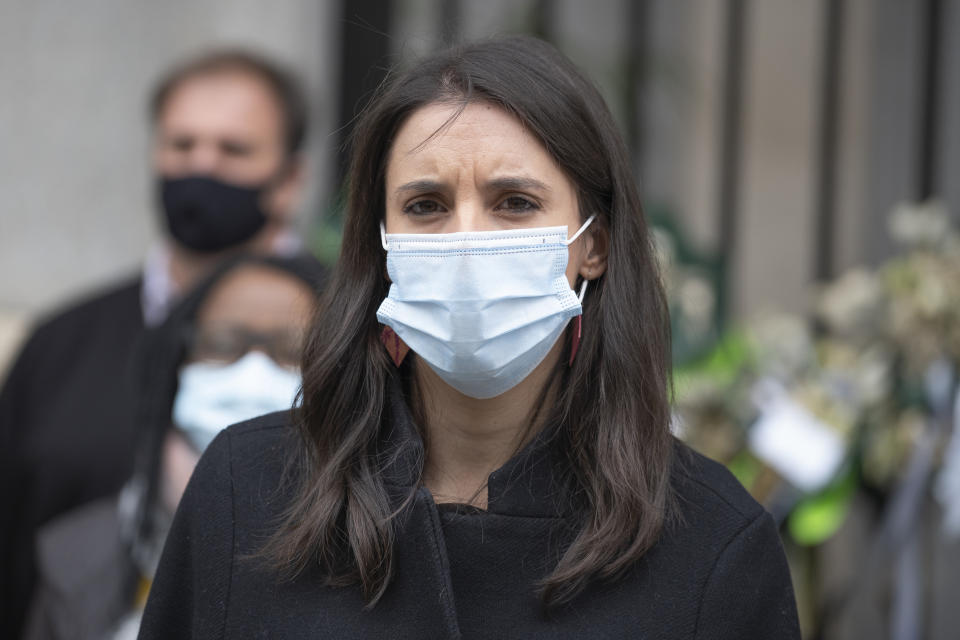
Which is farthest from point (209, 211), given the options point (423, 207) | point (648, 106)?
point (648, 106)

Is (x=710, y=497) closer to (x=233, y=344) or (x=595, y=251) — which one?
(x=595, y=251)

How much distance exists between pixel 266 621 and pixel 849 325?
Result: 223 cm

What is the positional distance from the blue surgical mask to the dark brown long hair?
0.62 m

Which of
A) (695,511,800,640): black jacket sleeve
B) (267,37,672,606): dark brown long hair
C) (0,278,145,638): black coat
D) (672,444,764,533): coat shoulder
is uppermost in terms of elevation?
(267,37,672,606): dark brown long hair

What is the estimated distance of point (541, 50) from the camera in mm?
2010

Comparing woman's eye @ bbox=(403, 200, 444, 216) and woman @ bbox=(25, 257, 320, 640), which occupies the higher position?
woman's eye @ bbox=(403, 200, 444, 216)

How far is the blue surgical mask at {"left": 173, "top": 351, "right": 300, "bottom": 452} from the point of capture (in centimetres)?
264

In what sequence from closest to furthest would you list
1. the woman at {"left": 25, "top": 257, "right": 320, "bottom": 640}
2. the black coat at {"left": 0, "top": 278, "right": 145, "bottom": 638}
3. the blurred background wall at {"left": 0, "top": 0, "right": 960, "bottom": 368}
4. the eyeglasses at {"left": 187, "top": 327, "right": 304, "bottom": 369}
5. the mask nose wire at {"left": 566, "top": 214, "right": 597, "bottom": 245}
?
the mask nose wire at {"left": 566, "top": 214, "right": 597, "bottom": 245}
the woman at {"left": 25, "top": 257, "right": 320, "bottom": 640}
the eyeglasses at {"left": 187, "top": 327, "right": 304, "bottom": 369}
the black coat at {"left": 0, "top": 278, "right": 145, "bottom": 638}
the blurred background wall at {"left": 0, "top": 0, "right": 960, "bottom": 368}

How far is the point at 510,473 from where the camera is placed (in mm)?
1922

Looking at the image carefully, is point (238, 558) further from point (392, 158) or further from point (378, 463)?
point (392, 158)

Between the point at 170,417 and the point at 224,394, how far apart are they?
13 cm

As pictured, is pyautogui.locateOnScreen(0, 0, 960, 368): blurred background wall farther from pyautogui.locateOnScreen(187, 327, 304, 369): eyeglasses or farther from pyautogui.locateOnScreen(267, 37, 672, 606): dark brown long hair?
pyautogui.locateOnScreen(267, 37, 672, 606): dark brown long hair

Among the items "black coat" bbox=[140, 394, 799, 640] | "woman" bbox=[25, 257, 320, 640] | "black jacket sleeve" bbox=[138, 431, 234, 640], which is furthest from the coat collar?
"woman" bbox=[25, 257, 320, 640]

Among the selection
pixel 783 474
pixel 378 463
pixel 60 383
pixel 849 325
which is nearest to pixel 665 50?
pixel 849 325
